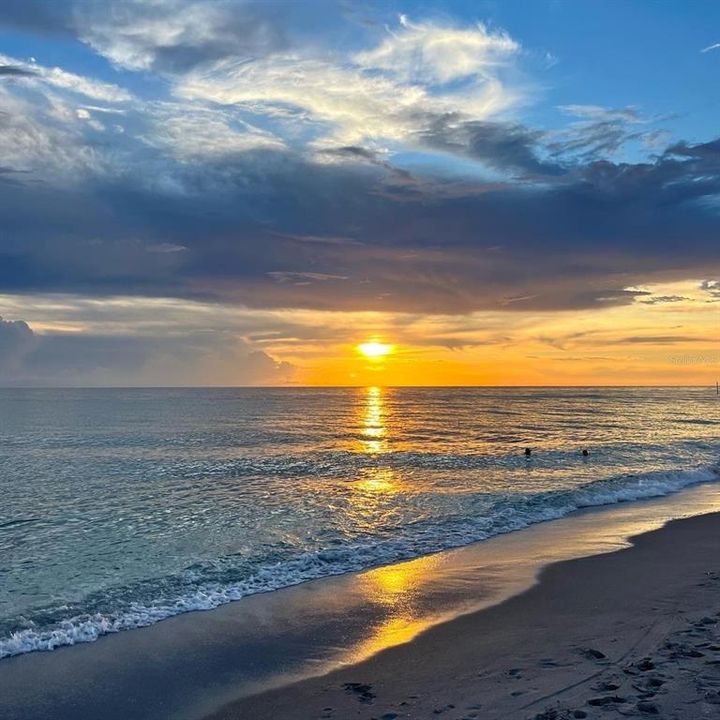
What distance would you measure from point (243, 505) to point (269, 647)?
1373cm

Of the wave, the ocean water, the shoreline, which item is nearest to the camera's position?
the shoreline

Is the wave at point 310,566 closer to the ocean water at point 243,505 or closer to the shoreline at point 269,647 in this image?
the ocean water at point 243,505

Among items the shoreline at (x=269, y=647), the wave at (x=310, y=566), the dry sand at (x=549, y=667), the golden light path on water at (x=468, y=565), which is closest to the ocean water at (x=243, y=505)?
the wave at (x=310, y=566)

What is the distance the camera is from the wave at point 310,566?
10977 millimetres

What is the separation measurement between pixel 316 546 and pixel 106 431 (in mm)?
49356

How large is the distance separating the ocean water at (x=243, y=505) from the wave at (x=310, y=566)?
49 millimetres

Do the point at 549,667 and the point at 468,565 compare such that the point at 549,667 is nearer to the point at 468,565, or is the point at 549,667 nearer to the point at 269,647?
the point at 269,647

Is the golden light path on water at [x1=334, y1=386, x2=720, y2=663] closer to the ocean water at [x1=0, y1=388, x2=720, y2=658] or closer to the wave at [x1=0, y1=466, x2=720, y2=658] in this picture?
the ocean water at [x1=0, y1=388, x2=720, y2=658]

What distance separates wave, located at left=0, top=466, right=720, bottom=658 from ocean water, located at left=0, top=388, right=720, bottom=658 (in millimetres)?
49

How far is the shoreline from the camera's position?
825 centimetres

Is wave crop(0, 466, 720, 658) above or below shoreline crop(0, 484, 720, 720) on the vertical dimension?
→ below

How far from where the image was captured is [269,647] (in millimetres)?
10172

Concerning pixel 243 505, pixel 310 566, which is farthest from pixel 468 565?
pixel 243 505

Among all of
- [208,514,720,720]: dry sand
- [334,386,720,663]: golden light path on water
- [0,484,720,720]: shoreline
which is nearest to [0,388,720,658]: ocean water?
[334,386,720,663]: golden light path on water
